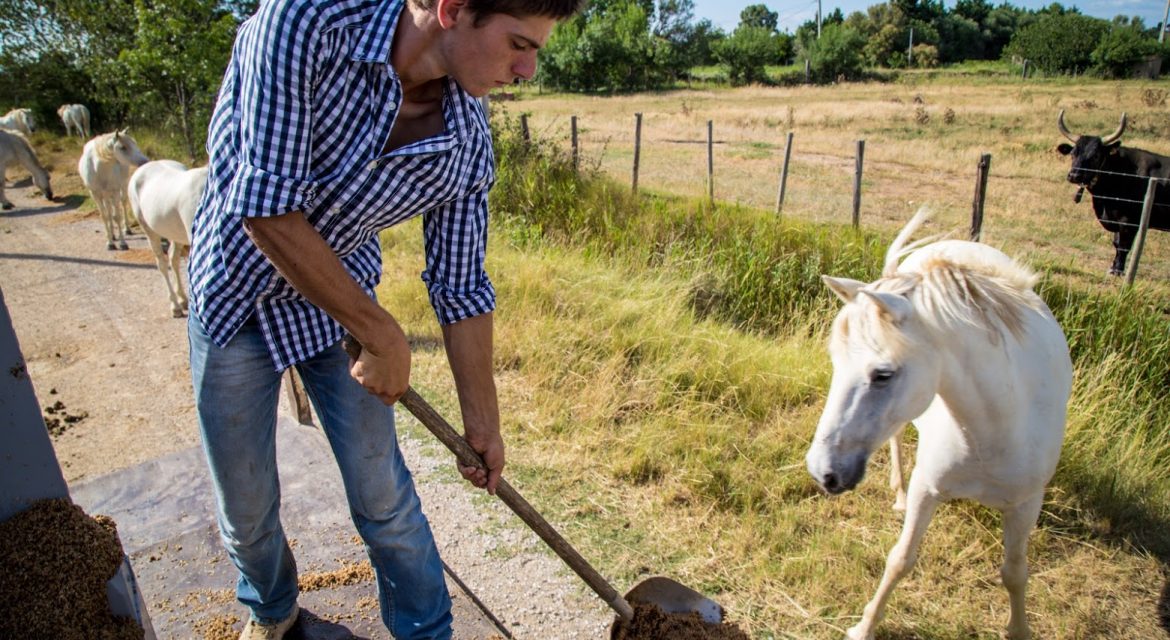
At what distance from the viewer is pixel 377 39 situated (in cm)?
142

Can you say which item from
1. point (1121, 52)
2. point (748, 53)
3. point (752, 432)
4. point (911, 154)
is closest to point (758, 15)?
point (748, 53)

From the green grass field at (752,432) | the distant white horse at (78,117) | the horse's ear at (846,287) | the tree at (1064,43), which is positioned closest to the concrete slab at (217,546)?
the green grass field at (752,432)

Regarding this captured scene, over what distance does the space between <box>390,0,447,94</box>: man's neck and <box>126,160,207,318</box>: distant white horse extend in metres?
4.83

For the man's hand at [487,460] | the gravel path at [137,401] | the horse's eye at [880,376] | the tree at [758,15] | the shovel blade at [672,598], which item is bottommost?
the gravel path at [137,401]

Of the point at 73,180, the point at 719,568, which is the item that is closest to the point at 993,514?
the point at 719,568

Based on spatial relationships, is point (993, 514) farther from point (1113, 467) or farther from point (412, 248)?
point (412, 248)

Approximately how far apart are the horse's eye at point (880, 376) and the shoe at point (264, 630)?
77.8 inches

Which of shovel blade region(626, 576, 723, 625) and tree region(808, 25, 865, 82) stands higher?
tree region(808, 25, 865, 82)

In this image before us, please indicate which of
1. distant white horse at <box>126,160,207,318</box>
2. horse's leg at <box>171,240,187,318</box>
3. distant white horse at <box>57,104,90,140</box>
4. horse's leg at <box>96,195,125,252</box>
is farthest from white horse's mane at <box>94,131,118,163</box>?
distant white horse at <box>57,104,90,140</box>

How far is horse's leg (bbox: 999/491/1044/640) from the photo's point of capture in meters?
2.50

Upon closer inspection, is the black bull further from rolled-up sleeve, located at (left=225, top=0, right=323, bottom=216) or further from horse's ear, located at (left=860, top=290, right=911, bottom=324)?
rolled-up sleeve, located at (left=225, top=0, right=323, bottom=216)

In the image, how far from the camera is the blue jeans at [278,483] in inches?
70.6

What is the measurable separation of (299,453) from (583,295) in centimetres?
237

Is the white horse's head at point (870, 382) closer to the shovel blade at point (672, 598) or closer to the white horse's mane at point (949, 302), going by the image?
the white horse's mane at point (949, 302)
